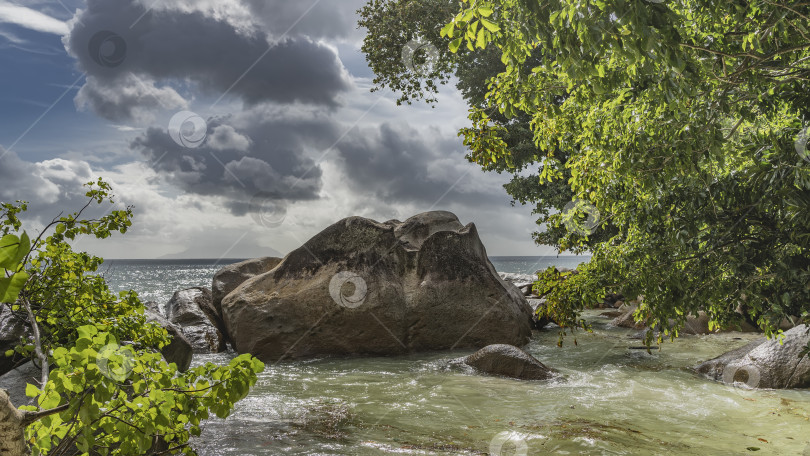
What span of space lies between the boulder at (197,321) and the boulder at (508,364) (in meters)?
7.21

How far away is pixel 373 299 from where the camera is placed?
12656mm

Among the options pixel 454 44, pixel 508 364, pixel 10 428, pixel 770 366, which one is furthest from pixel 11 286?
pixel 770 366

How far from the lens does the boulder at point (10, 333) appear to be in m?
6.52

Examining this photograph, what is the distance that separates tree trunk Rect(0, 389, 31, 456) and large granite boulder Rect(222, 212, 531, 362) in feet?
34.1

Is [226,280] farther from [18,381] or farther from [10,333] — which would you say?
[18,381]

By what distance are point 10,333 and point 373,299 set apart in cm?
730

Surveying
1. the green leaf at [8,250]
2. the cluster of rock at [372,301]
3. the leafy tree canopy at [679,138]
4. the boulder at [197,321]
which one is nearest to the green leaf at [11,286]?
the green leaf at [8,250]

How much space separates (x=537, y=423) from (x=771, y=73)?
471cm

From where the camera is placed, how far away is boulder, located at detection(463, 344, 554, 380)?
995 cm

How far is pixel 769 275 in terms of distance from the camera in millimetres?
5617

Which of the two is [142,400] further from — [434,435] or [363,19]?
[363,19]

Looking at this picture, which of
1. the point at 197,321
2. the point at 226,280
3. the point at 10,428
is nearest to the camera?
the point at 10,428

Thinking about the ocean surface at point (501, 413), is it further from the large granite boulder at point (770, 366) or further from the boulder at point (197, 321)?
the boulder at point (197, 321)

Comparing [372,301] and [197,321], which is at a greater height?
[372,301]
